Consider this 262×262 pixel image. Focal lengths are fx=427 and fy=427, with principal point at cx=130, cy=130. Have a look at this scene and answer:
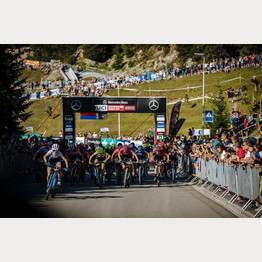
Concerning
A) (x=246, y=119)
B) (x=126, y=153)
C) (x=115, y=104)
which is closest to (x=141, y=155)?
(x=126, y=153)

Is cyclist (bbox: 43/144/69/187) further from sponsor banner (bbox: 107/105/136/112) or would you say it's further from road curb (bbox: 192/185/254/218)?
sponsor banner (bbox: 107/105/136/112)

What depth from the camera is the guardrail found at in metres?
10.2

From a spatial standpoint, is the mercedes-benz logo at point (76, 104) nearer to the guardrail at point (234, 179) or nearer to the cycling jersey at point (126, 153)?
the cycling jersey at point (126, 153)

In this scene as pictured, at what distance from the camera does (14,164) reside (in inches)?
749

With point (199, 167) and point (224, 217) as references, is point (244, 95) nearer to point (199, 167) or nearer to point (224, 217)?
point (199, 167)

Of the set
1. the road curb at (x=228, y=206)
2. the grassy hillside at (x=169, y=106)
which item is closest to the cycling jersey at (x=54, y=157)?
the grassy hillside at (x=169, y=106)

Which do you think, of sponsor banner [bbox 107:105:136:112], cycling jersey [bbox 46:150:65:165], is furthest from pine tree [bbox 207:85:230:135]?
cycling jersey [bbox 46:150:65:165]

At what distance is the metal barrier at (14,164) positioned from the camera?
17.1 meters

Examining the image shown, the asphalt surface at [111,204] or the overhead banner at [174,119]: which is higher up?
the overhead banner at [174,119]

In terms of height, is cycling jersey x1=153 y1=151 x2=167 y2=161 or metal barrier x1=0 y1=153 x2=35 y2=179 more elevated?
cycling jersey x1=153 y1=151 x2=167 y2=161

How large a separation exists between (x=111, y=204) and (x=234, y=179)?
3565mm

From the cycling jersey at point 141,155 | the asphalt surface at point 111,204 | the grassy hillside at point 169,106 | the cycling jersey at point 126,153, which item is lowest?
the asphalt surface at point 111,204

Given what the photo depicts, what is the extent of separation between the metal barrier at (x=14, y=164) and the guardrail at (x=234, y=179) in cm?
796

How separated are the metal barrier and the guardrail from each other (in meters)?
7.96
